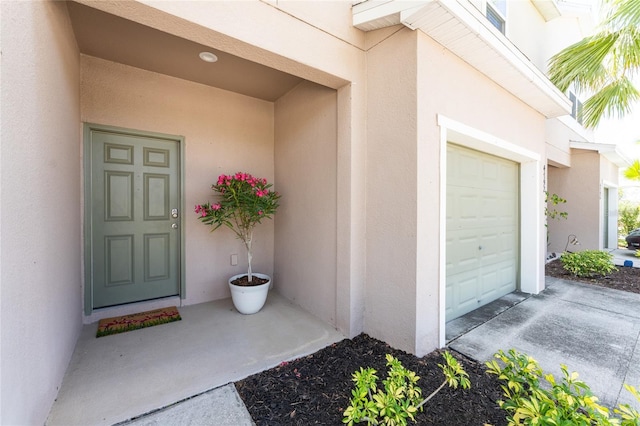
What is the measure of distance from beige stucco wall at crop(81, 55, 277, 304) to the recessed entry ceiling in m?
0.18

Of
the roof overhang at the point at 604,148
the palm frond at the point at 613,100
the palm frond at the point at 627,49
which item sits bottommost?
the roof overhang at the point at 604,148

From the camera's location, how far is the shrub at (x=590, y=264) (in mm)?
4832

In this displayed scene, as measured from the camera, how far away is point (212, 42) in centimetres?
209

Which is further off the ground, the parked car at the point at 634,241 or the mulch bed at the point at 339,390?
the parked car at the point at 634,241

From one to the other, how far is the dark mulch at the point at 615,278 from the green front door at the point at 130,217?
6673 millimetres

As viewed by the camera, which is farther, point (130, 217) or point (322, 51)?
point (130, 217)

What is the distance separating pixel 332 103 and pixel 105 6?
1964mm

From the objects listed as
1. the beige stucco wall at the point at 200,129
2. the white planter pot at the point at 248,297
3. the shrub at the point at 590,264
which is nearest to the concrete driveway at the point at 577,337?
the shrub at the point at 590,264

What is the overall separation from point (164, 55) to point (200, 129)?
34.9 inches

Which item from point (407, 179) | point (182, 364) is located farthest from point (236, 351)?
point (407, 179)

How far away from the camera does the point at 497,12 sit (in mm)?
3836

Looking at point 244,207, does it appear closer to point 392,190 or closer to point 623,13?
point 392,190

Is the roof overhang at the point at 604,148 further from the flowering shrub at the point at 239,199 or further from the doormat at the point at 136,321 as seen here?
the doormat at the point at 136,321

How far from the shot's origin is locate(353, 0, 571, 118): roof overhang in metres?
2.16
